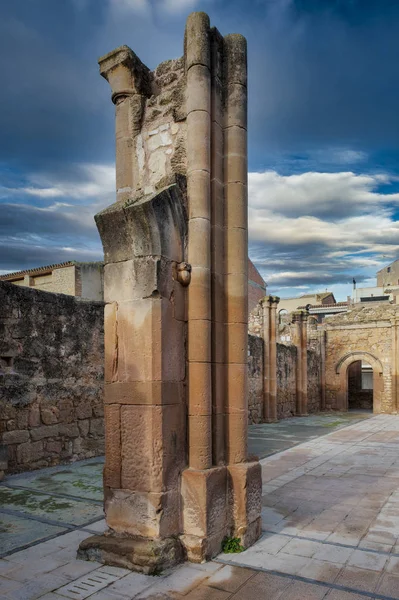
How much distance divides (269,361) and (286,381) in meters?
2.84

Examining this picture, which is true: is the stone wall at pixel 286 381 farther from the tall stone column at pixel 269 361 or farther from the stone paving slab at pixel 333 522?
the stone paving slab at pixel 333 522

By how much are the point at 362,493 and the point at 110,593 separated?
441 cm

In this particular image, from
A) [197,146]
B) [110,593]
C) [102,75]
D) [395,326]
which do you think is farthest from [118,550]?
[395,326]

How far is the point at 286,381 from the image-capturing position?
20.0 metres

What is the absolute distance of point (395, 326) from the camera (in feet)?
75.8

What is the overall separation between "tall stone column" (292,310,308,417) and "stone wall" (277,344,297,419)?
18 cm

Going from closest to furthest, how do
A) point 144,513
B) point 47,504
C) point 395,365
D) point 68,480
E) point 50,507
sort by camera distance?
1. point 144,513
2. point 50,507
3. point 47,504
4. point 68,480
5. point 395,365

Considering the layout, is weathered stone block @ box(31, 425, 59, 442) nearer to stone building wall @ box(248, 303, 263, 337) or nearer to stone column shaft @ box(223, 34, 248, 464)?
stone column shaft @ box(223, 34, 248, 464)

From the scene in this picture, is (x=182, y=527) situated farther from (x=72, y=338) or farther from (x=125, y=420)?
(x=72, y=338)

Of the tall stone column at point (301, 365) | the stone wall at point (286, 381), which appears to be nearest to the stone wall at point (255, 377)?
the stone wall at point (286, 381)

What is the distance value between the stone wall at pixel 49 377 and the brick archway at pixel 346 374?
1675 cm

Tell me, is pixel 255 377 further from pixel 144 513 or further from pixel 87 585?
pixel 87 585

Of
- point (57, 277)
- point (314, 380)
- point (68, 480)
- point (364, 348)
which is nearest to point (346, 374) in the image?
point (364, 348)

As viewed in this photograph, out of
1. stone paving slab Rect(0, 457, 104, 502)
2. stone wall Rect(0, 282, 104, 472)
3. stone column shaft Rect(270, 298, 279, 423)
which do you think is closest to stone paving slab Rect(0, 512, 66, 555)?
stone paving slab Rect(0, 457, 104, 502)
